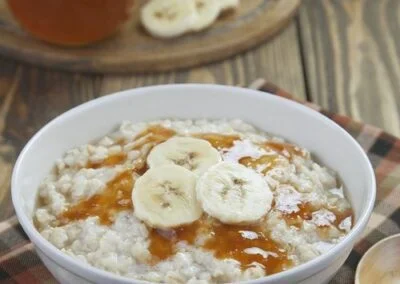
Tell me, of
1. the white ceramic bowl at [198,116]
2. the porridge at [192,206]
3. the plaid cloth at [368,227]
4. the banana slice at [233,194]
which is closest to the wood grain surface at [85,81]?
the plaid cloth at [368,227]

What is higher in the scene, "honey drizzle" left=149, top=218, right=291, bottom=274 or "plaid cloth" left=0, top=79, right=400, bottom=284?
"honey drizzle" left=149, top=218, right=291, bottom=274

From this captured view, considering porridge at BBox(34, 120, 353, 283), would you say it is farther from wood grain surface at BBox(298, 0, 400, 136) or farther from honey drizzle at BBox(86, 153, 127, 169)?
wood grain surface at BBox(298, 0, 400, 136)

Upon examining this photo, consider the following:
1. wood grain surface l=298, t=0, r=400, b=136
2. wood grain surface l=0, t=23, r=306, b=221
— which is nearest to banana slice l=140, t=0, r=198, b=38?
wood grain surface l=0, t=23, r=306, b=221

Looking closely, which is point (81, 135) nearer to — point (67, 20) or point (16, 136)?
point (16, 136)

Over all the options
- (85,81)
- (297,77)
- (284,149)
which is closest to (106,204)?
(284,149)

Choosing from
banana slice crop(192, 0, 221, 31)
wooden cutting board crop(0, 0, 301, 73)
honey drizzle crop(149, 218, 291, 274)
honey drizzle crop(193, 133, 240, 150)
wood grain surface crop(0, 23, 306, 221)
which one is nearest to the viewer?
honey drizzle crop(149, 218, 291, 274)

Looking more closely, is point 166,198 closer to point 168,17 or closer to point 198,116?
point 198,116

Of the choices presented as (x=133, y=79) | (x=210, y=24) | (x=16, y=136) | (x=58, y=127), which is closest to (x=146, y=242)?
(x=58, y=127)
